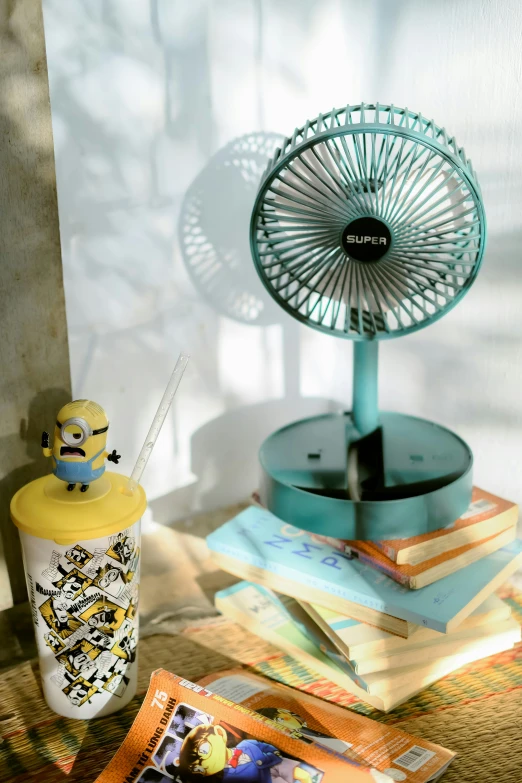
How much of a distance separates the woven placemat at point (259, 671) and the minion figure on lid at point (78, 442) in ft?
1.09

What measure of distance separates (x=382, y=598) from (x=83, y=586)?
1.32 ft

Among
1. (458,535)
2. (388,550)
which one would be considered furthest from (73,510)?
(458,535)

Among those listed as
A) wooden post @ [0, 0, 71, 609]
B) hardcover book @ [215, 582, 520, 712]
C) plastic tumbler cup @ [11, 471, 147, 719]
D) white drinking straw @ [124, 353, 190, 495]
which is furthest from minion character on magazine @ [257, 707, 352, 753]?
wooden post @ [0, 0, 71, 609]

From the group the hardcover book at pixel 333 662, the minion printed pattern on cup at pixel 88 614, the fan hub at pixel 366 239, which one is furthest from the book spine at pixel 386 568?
the fan hub at pixel 366 239

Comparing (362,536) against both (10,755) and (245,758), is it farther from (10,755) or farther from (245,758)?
(10,755)

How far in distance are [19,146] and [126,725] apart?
0.82 meters

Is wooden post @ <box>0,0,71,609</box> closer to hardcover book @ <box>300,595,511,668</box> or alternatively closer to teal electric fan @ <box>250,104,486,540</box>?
teal electric fan @ <box>250,104,486,540</box>

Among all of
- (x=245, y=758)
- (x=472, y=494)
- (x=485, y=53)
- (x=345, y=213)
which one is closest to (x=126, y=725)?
(x=245, y=758)

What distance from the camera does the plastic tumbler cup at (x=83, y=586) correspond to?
107cm

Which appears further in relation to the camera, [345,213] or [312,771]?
[345,213]

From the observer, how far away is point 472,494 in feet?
4.37

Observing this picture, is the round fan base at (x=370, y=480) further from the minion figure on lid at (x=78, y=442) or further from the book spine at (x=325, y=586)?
the minion figure on lid at (x=78, y=442)

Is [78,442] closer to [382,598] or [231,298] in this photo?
[382,598]

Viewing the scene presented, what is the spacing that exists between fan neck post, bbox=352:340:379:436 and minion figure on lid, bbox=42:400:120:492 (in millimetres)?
388
